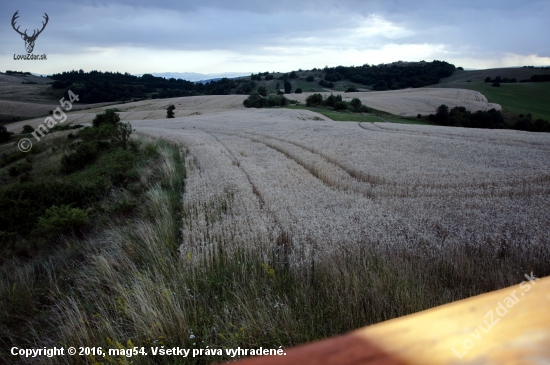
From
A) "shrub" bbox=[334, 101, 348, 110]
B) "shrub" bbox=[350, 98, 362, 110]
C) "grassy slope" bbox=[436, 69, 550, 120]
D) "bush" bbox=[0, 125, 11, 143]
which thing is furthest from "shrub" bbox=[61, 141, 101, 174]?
"grassy slope" bbox=[436, 69, 550, 120]

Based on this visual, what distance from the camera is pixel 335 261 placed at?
15.6 ft

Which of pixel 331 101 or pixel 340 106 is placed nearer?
pixel 340 106

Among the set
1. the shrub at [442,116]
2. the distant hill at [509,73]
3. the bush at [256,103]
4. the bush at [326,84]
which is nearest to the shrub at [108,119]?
the bush at [256,103]

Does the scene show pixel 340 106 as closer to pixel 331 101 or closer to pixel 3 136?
pixel 331 101

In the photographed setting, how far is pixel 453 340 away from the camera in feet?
2.74

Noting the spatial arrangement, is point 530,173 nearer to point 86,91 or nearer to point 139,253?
point 139,253

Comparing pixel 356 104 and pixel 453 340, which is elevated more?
pixel 356 104

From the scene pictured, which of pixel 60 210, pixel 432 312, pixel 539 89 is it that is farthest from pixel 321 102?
pixel 432 312

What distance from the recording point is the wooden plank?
2.56 feet

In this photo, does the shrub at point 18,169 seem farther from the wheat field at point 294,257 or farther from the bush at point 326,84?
the bush at point 326,84

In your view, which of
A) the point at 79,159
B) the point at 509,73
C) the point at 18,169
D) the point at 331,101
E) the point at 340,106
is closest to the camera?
the point at 79,159

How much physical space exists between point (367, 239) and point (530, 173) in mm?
8472

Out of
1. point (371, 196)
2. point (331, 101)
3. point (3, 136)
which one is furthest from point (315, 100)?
point (371, 196)

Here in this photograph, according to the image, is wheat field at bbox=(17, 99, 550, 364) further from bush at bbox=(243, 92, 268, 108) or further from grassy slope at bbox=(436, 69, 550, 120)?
grassy slope at bbox=(436, 69, 550, 120)
